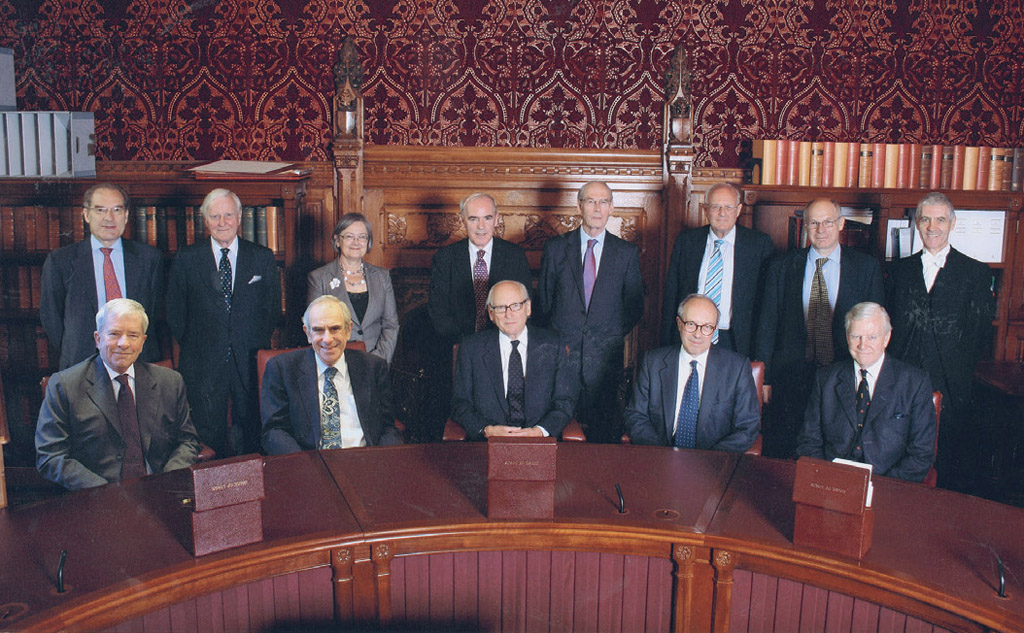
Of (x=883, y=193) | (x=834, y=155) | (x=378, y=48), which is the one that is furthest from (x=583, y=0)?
(x=883, y=193)

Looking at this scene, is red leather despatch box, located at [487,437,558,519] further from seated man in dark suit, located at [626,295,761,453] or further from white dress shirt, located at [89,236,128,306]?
white dress shirt, located at [89,236,128,306]

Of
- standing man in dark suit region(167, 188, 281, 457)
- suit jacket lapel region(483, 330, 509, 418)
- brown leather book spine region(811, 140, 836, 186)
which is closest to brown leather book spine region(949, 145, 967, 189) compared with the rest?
brown leather book spine region(811, 140, 836, 186)

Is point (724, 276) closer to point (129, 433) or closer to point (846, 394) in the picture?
point (846, 394)

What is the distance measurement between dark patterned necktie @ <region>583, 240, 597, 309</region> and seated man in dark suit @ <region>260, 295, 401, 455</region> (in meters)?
1.18

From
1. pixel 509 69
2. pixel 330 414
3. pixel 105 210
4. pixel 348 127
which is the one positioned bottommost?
pixel 330 414

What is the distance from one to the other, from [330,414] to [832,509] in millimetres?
1780

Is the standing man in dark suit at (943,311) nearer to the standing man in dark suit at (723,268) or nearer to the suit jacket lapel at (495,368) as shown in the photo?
the standing man in dark suit at (723,268)

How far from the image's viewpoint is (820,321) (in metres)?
3.83

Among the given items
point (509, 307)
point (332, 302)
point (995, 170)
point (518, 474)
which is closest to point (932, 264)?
point (995, 170)

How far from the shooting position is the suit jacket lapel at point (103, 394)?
9.50 ft

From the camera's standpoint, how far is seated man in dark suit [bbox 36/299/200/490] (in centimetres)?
283

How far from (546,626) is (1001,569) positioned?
1.13 metres

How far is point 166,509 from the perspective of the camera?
2359mm

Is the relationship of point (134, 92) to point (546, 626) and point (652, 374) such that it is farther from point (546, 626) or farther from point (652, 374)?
point (546, 626)
